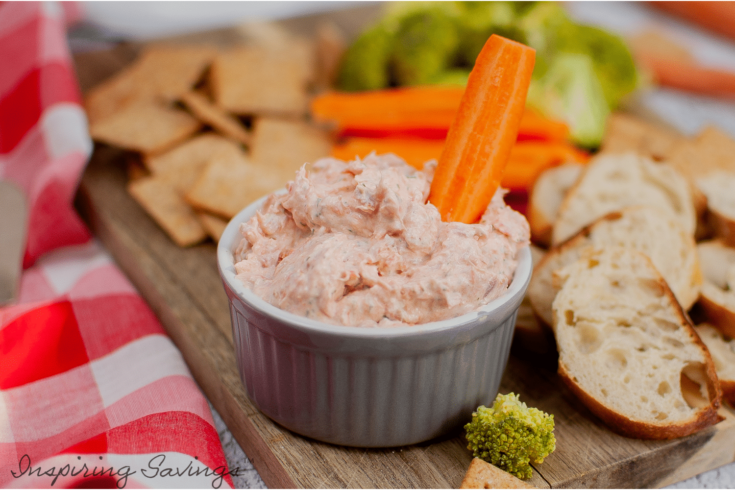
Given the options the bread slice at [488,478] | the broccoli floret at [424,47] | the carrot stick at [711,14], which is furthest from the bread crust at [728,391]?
the carrot stick at [711,14]

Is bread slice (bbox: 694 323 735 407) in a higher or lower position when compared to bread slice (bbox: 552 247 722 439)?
lower

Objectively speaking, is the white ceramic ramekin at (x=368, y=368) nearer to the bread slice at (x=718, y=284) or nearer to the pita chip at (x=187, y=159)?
the bread slice at (x=718, y=284)

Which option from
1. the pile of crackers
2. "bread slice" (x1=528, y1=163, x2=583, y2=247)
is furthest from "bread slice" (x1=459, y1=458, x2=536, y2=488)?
the pile of crackers

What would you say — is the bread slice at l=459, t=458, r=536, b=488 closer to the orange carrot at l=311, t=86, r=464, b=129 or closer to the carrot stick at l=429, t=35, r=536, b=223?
the carrot stick at l=429, t=35, r=536, b=223

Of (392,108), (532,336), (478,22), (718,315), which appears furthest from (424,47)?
(718,315)

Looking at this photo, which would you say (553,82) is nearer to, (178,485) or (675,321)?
(675,321)

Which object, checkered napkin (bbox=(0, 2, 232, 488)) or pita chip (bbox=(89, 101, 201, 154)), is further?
pita chip (bbox=(89, 101, 201, 154))
